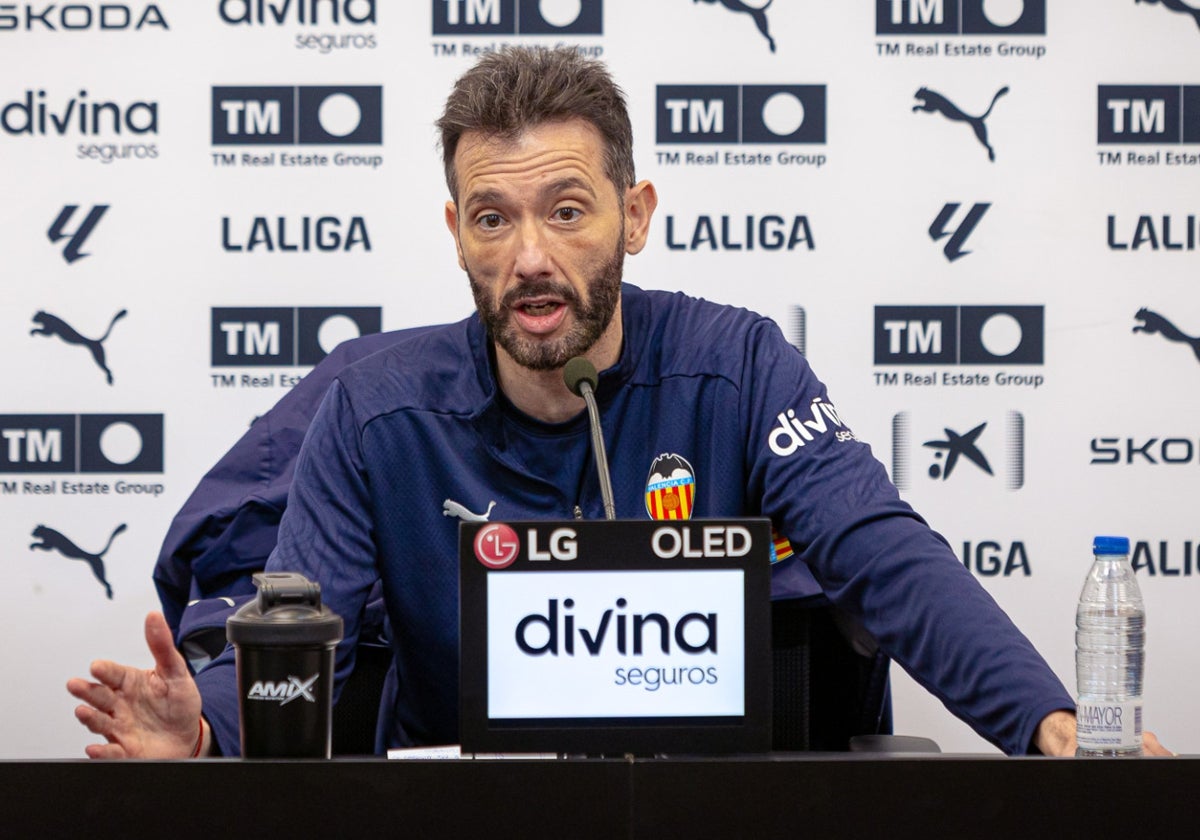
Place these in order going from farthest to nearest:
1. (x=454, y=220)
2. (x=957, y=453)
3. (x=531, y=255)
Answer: (x=957, y=453) < (x=454, y=220) < (x=531, y=255)

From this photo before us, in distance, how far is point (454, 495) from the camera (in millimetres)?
1543

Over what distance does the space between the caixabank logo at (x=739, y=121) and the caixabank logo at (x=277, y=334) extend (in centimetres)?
68

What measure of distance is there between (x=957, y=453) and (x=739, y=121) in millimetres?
784

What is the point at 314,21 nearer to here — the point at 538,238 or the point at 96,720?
the point at 538,238

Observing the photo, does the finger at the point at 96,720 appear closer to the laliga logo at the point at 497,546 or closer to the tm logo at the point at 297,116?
the laliga logo at the point at 497,546

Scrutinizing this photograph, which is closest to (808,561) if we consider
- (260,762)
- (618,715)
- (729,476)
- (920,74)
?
(729,476)

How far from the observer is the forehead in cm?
152

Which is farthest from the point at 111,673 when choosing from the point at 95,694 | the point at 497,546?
the point at 497,546

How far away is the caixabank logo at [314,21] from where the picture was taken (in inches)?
103

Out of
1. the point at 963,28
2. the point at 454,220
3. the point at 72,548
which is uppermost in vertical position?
the point at 963,28

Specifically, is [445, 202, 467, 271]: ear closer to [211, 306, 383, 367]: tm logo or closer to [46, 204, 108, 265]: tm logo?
[211, 306, 383, 367]: tm logo

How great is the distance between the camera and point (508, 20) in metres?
2.62

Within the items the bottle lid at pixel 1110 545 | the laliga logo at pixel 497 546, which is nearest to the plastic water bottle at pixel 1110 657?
the bottle lid at pixel 1110 545

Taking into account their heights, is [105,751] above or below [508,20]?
below
